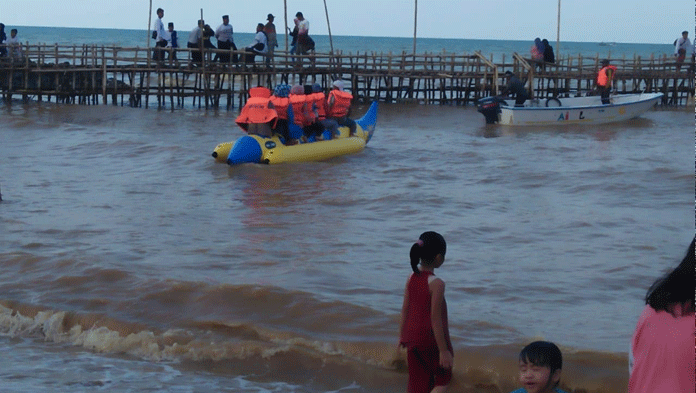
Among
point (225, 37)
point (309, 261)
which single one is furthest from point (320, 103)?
point (225, 37)

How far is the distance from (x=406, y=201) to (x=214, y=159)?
538 cm

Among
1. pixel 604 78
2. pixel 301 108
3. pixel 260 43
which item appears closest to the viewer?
pixel 301 108

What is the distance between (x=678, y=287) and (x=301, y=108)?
42.3 feet

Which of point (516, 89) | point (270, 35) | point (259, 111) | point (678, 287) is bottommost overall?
point (678, 287)

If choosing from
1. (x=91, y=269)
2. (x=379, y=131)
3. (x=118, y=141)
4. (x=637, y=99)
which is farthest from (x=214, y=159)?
(x=637, y=99)

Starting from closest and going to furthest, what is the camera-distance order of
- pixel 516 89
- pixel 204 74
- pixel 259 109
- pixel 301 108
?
pixel 259 109, pixel 301 108, pixel 516 89, pixel 204 74

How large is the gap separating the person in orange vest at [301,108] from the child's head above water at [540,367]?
12138 mm

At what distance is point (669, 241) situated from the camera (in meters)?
10.8

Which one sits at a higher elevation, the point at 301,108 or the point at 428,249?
the point at 301,108

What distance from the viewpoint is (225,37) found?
1042 inches

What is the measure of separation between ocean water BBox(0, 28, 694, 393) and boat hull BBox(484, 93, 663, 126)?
3902 millimetres

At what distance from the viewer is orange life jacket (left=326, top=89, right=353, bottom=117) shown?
53.7 feet

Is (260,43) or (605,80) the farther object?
(260,43)

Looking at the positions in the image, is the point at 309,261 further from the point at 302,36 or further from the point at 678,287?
the point at 302,36
